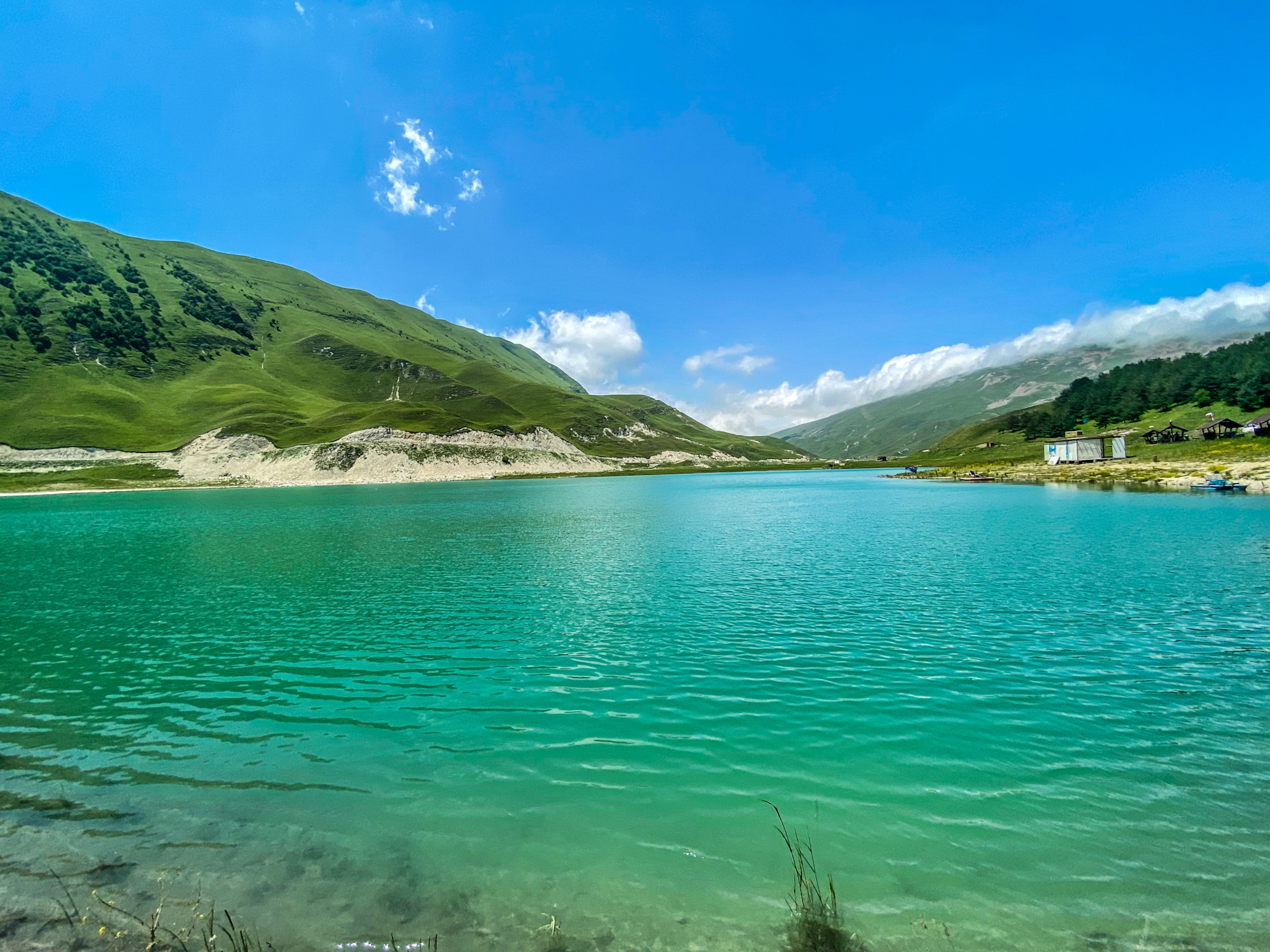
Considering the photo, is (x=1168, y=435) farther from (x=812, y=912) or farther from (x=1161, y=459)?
(x=812, y=912)

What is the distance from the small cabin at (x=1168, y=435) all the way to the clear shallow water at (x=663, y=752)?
143 m

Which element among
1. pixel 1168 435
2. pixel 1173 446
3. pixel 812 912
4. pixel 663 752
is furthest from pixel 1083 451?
pixel 812 912

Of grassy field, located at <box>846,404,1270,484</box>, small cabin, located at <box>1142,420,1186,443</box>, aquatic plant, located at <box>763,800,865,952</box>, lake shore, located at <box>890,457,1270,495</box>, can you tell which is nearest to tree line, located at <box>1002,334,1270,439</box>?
grassy field, located at <box>846,404,1270,484</box>

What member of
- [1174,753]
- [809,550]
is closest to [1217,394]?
Answer: [809,550]

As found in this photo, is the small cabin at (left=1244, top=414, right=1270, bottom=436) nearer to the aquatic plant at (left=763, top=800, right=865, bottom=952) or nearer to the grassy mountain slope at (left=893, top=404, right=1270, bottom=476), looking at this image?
the grassy mountain slope at (left=893, top=404, right=1270, bottom=476)

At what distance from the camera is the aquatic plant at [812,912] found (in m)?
7.41

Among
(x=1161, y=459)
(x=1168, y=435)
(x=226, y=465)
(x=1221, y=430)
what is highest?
(x=226, y=465)

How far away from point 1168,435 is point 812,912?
18381 centimetres

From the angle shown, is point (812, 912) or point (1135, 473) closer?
point (812, 912)

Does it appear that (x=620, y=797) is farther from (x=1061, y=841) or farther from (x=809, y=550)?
(x=809, y=550)

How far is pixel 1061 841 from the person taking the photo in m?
9.26

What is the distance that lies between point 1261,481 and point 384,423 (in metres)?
→ 211

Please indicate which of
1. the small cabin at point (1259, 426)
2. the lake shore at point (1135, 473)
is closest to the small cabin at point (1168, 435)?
the small cabin at point (1259, 426)

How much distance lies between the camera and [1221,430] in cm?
12838
